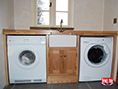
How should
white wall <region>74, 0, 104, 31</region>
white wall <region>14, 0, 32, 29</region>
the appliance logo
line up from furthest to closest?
white wall <region>74, 0, 104, 31</region> → white wall <region>14, 0, 32, 29</region> → the appliance logo

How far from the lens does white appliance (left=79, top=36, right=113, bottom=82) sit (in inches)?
57.6

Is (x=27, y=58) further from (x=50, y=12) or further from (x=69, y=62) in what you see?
(x=50, y=12)

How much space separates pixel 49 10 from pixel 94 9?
1.17m

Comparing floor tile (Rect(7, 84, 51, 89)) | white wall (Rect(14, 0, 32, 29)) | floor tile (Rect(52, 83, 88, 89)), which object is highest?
white wall (Rect(14, 0, 32, 29))

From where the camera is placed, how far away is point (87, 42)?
1.46 meters

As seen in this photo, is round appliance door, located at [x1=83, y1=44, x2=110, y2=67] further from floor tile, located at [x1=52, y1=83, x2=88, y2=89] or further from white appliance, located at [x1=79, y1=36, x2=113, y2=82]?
floor tile, located at [x1=52, y1=83, x2=88, y2=89]

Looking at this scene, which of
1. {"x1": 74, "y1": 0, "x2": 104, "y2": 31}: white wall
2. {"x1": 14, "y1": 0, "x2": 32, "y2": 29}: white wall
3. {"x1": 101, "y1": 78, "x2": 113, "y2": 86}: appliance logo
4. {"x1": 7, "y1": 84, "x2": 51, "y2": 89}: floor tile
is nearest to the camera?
{"x1": 7, "y1": 84, "x2": 51, "y2": 89}: floor tile

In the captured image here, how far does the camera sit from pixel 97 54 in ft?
5.02

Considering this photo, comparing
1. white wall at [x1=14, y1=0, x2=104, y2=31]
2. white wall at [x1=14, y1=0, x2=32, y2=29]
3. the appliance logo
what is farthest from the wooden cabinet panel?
white wall at [x1=14, y1=0, x2=32, y2=29]

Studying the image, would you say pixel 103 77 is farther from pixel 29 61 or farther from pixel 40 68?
pixel 29 61

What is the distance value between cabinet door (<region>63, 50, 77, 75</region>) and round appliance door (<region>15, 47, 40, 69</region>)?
487 mm

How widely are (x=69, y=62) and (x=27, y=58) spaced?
75 cm

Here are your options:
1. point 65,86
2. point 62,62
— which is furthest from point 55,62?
point 65,86

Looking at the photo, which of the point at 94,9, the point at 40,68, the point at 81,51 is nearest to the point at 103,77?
the point at 81,51
